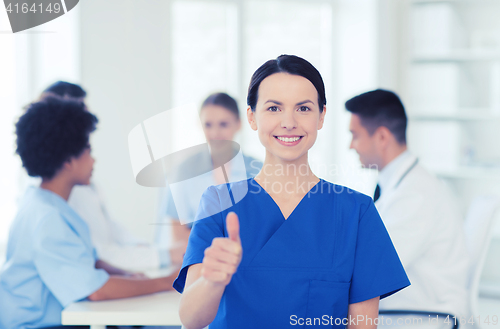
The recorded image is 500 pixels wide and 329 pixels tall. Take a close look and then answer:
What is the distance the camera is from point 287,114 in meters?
0.98

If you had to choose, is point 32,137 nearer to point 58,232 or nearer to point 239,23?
point 58,232

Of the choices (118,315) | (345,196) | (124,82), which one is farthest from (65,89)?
(345,196)

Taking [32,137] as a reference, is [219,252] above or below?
below

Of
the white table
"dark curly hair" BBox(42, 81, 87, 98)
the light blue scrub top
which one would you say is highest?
"dark curly hair" BBox(42, 81, 87, 98)

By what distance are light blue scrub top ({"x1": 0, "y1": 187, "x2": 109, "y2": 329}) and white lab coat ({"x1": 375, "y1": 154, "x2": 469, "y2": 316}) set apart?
3.20ft

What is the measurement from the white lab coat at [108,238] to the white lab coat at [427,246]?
88 centimetres

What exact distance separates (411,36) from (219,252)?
304 centimetres

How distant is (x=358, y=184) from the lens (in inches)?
114

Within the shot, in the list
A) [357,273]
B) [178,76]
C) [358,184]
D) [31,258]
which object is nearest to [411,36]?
[358,184]

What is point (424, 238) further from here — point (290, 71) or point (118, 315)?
point (118, 315)

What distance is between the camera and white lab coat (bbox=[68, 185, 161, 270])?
1637mm

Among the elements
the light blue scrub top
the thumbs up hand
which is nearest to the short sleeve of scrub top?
the light blue scrub top

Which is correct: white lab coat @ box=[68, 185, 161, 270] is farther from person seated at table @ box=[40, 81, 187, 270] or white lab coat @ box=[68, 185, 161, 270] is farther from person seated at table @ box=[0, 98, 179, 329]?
person seated at table @ box=[0, 98, 179, 329]

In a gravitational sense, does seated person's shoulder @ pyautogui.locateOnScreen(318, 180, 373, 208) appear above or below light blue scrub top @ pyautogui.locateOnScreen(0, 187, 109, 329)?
above
